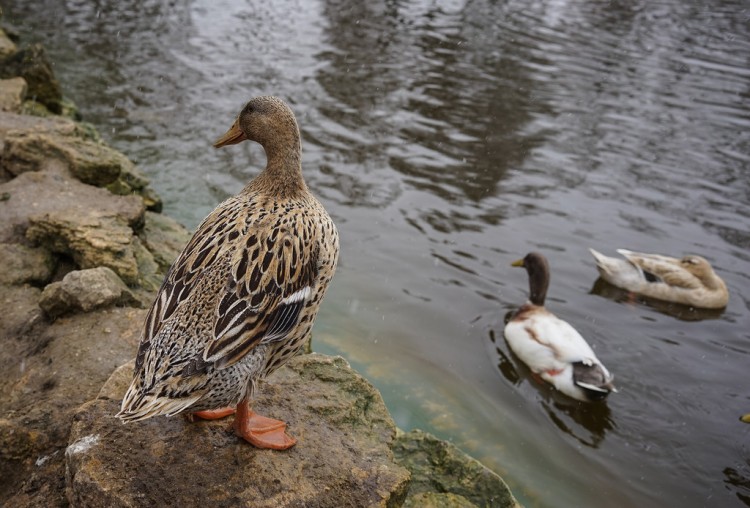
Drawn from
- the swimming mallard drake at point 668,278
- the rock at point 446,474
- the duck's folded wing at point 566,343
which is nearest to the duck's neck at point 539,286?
the duck's folded wing at point 566,343

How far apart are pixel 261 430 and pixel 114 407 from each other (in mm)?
769

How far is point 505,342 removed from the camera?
8.03 meters

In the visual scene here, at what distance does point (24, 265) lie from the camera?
17.9ft

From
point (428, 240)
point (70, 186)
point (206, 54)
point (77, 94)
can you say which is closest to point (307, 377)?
point (70, 186)

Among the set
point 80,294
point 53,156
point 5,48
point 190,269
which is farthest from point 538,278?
point 5,48

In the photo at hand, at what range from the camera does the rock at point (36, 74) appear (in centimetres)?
1059

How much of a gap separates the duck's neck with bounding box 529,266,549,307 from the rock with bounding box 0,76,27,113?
7068 millimetres

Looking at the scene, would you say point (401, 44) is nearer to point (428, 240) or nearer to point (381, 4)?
point (381, 4)

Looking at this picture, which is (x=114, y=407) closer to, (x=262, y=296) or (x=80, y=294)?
(x=262, y=296)

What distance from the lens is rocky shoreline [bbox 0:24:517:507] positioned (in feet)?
10.7

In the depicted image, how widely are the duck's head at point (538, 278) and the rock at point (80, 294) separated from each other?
5.09 meters

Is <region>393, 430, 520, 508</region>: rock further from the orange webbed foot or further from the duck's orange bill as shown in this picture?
the duck's orange bill

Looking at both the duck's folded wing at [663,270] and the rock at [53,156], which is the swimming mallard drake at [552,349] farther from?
the rock at [53,156]

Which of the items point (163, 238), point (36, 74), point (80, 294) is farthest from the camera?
point (36, 74)
